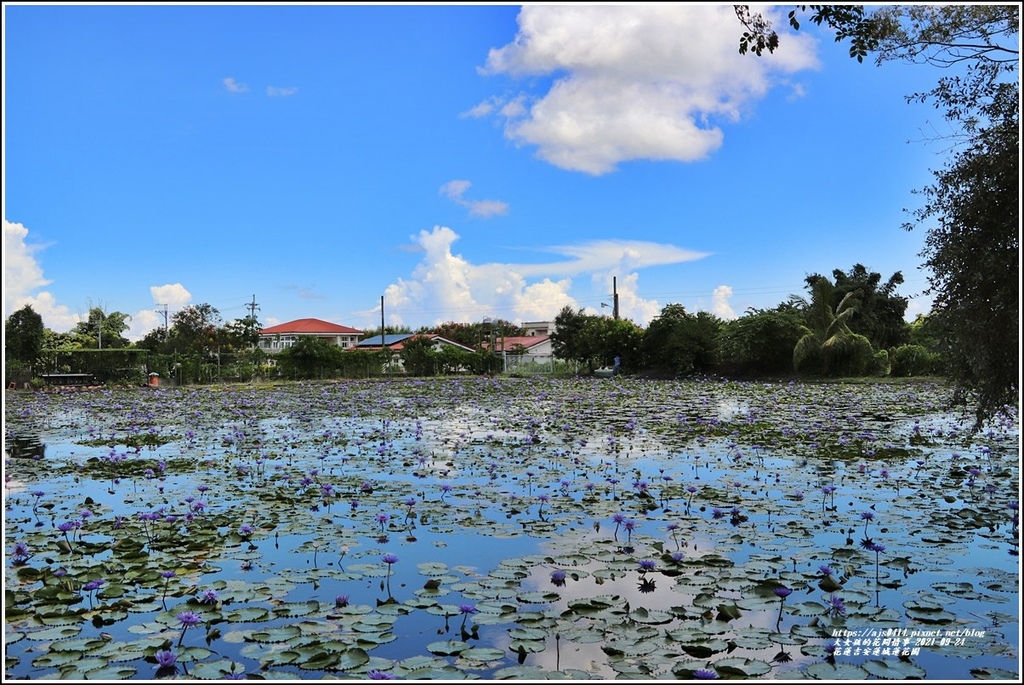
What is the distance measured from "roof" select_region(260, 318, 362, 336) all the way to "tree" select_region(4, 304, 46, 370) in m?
34.7

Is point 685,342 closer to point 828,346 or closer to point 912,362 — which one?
point 828,346

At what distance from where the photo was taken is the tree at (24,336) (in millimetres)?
20094

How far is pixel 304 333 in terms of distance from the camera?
55906 mm

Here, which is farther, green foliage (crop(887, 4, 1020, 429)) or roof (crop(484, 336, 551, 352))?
roof (crop(484, 336, 551, 352))

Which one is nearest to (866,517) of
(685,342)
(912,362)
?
(912,362)

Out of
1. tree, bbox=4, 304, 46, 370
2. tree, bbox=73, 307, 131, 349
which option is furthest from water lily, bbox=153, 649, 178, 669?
tree, bbox=73, 307, 131, 349

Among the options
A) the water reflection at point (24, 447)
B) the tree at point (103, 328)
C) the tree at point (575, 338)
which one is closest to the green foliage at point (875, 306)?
the tree at point (575, 338)

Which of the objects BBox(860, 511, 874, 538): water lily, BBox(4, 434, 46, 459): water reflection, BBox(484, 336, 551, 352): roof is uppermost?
BBox(484, 336, 551, 352): roof

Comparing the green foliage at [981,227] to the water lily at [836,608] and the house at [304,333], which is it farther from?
the house at [304,333]

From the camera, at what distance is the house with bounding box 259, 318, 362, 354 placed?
54.9 meters

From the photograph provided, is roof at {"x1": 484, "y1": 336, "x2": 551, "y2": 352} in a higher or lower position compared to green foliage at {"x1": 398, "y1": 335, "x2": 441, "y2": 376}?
higher

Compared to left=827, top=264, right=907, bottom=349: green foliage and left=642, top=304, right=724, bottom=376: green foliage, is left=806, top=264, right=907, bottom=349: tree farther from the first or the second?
left=642, top=304, right=724, bottom=376: green foliage

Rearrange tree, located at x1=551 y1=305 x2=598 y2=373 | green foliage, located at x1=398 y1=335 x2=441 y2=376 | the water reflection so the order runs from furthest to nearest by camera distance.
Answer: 1. tree, located at x1=551 y1=305 x2=598 y2=373
2. green foliage, located at x1=398 y1=335 x2=441 y2=376
3. the water reflection

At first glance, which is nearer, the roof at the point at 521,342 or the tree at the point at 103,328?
the tree at the point at 103,328
